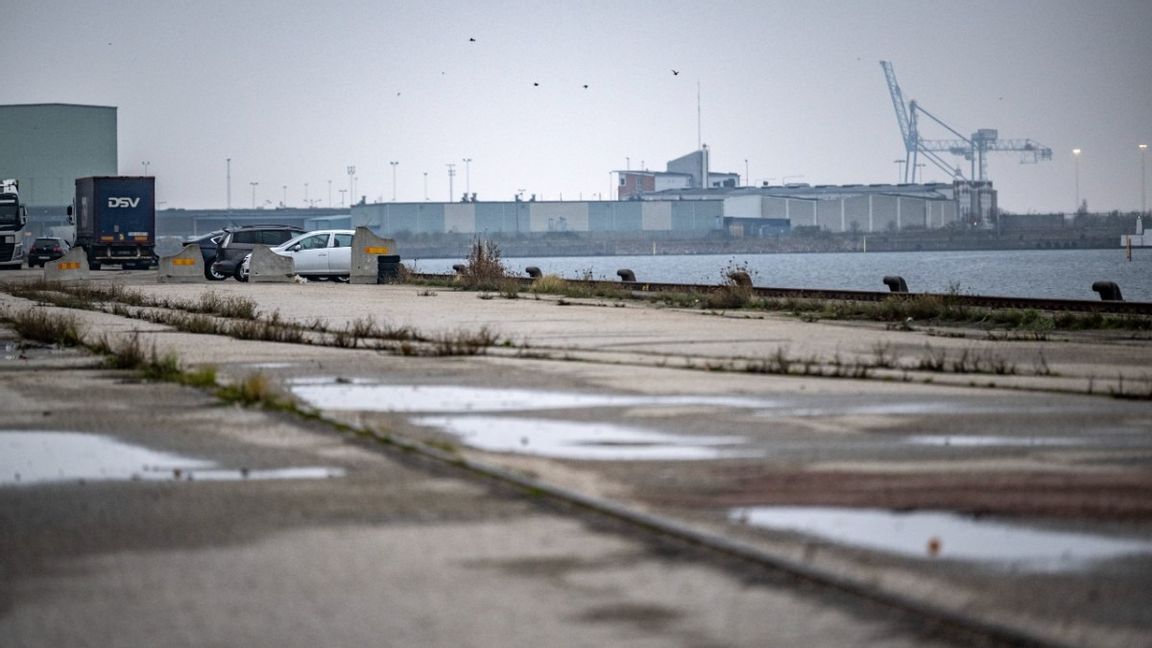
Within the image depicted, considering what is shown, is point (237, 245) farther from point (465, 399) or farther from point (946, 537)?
point (946, 537)

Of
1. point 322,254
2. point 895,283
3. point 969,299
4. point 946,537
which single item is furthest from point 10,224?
point 946,537

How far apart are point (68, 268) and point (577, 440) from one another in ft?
159

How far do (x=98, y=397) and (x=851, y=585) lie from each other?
27.8 ft

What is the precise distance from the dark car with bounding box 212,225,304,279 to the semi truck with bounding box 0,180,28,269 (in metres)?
26.7

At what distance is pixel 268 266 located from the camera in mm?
48844

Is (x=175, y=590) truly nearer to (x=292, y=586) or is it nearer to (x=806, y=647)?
(x=292, y=586)

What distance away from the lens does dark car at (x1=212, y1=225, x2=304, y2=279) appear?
174 ft

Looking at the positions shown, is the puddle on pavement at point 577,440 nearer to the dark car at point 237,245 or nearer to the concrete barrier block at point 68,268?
the dark car at point 237,245

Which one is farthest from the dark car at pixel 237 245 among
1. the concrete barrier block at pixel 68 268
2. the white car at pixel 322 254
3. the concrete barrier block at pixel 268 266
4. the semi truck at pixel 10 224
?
the semi truck at pixel 10 224

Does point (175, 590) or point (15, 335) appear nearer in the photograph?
point (175, 590)

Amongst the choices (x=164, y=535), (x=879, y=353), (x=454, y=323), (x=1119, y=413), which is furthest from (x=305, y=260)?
(x=164, y=535)

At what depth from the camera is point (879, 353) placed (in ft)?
54.2

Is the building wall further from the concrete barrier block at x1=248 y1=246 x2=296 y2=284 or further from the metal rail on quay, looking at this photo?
the metal rail on quay

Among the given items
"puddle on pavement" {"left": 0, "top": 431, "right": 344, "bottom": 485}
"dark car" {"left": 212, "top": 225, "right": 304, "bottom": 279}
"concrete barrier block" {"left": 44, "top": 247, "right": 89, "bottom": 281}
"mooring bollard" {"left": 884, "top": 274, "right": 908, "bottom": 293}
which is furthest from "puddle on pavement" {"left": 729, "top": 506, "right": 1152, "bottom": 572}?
"concrete barrier block" {"left": 44, "top": 247, "right": 89, "bottom": 281}
